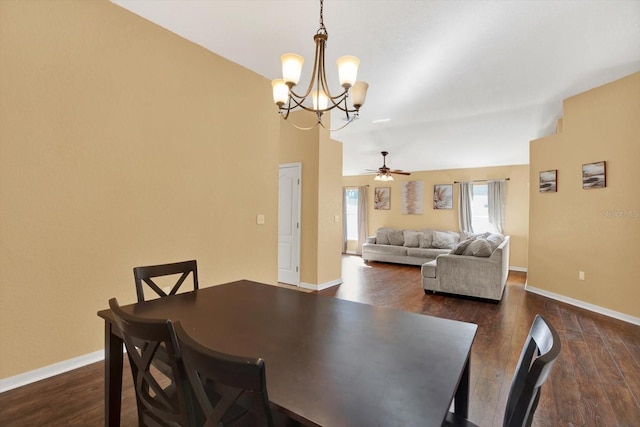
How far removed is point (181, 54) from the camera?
308cm

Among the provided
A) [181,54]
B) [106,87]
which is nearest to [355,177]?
[181,54]

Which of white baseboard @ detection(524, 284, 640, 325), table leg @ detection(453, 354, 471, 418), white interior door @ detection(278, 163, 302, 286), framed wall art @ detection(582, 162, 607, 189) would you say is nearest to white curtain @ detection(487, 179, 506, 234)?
white baseboard @ detection(524, 284, 640, 325)

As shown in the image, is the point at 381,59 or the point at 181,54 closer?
the point at 181,54

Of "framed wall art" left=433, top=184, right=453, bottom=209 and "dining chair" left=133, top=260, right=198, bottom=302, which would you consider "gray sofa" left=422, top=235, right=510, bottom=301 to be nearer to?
"framed wall art" left=433, top=184, right=453, bottom=209

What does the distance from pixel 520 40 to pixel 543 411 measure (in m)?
3.21

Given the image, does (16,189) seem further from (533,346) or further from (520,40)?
(520,40)

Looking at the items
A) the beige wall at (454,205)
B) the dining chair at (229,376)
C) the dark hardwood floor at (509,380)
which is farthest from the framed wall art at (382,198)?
the dining chair at (229,376)

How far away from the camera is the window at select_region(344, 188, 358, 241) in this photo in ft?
31.8

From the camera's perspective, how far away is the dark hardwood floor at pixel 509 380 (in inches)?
75.5

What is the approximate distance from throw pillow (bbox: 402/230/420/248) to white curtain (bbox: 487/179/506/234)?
1788 mm

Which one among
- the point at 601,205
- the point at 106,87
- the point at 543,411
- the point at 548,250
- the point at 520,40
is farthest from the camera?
the point at 548,250

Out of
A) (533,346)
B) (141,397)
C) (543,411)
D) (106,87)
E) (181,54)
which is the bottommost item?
(543,411)

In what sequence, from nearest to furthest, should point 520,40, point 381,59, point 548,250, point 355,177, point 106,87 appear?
point 106,87
point 520,40
point 381,59
point 548,250
point 355,177

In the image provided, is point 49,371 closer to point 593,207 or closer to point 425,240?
point 593,207
